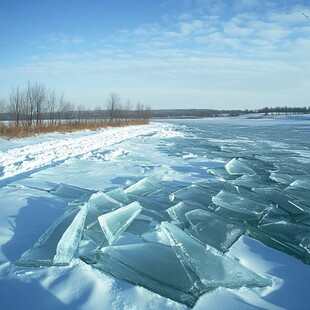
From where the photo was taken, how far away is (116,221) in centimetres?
312

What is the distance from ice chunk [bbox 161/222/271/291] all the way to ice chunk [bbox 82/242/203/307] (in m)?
0.08

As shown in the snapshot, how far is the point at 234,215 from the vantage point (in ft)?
12.0

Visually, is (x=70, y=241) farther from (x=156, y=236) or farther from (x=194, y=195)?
(x=194, y=195)

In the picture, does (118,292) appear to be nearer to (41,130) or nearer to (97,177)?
(97,177)

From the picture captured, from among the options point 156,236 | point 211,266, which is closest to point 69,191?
point 156,236

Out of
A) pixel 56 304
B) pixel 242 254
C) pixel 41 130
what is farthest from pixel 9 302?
pixel 41 130

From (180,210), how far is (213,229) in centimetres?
66

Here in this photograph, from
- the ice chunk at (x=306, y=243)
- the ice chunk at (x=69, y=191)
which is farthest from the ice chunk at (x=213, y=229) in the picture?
the ice chunk at (x=69, y=191)

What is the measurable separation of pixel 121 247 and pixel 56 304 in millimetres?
809

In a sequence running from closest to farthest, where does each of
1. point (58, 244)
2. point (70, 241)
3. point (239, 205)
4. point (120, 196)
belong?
1. point (58, 244)
2. point (70, 241)
3. point (239, 205)
4. point (120, 196)

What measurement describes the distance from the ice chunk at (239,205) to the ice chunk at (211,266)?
1198mm

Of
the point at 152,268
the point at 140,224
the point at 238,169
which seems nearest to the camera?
the point at 152,268

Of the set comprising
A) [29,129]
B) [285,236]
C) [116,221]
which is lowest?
[285,236]

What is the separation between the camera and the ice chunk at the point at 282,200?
3871 mm
